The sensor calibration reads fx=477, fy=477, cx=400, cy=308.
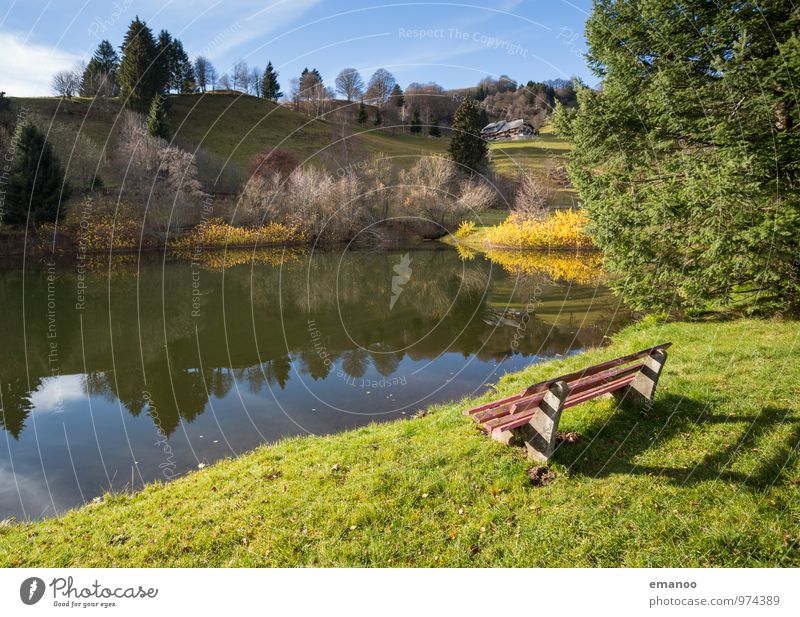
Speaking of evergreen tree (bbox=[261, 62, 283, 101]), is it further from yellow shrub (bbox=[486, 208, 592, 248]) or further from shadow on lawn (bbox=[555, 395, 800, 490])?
shadow on lawn (bbox=[555, 395, 800, 490])

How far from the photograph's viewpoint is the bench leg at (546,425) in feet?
17.5

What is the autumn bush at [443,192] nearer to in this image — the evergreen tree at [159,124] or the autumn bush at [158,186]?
the autumn bush at [158,186]

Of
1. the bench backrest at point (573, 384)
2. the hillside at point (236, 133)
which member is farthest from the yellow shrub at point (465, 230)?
the bench backrest at point (573, 384)

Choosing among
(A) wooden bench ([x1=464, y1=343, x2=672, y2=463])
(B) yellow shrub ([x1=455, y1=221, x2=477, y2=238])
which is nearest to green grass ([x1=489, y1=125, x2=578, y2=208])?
(B) yellow shrub ([x1=455, y1=221, x2=477, y2=238])

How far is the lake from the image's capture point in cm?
787

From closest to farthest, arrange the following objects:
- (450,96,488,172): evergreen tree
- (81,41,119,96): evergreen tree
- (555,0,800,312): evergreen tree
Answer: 1. (555,0,800,312): evergreen tree
2. (450,96,488,172): evergreen tree
3. (81,41,119,96): evergreen tree

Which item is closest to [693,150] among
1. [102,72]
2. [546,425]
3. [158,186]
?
[546,425]

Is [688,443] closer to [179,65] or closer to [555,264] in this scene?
[555,264]

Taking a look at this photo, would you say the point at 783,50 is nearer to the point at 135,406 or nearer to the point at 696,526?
the point at 696,526

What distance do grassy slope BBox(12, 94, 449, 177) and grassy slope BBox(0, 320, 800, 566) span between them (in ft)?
120

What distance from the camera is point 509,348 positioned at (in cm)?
1323

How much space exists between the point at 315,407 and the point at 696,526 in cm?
678

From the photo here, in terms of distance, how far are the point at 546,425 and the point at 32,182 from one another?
32813 mm
